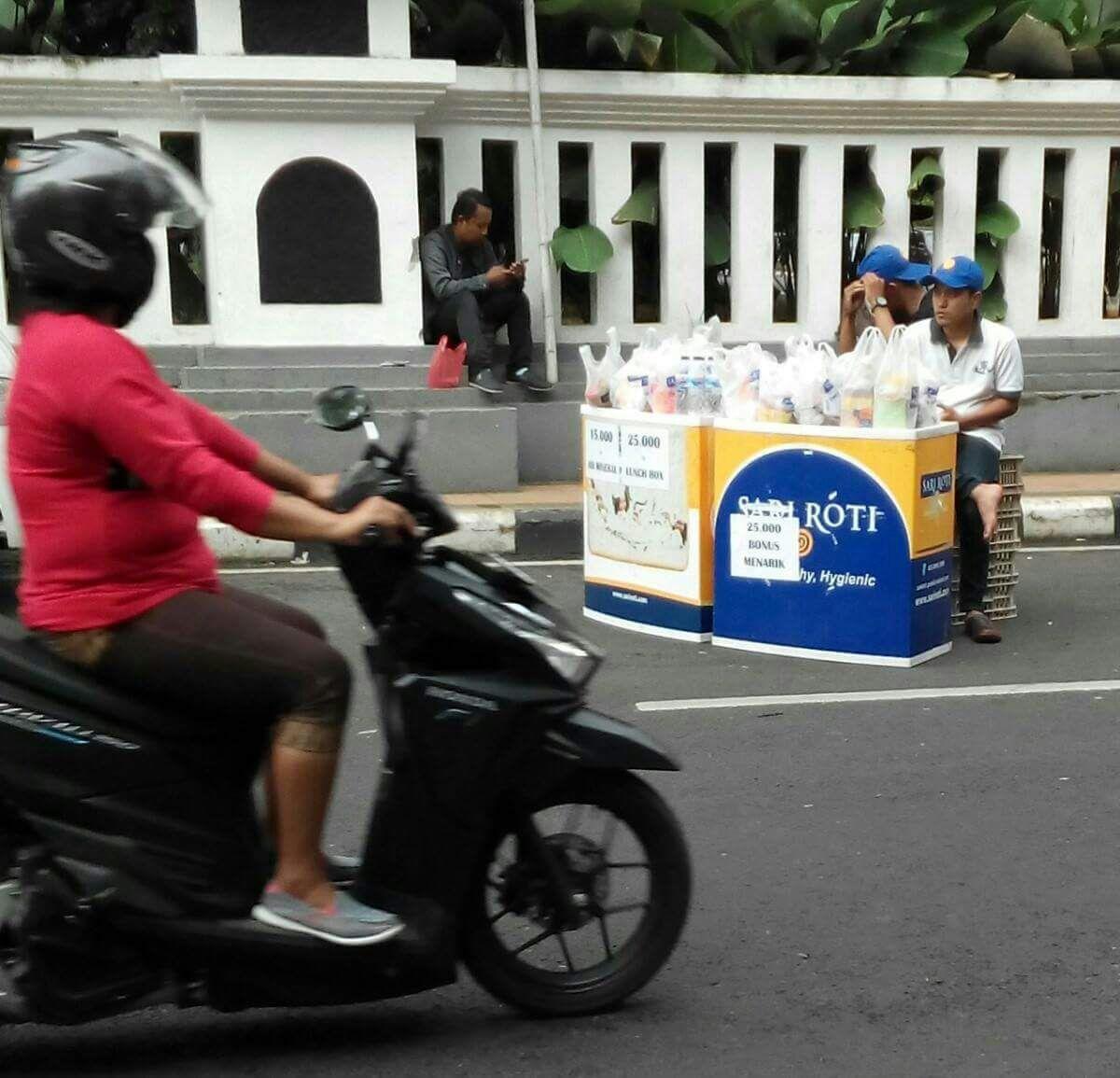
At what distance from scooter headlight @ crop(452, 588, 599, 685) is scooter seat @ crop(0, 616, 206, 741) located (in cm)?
60

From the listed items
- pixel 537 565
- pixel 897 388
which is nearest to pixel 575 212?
pixel 537 565

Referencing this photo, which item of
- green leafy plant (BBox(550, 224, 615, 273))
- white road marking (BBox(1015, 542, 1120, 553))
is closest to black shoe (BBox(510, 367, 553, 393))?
green leafy plant (BBox(550, 224, 615, 273))

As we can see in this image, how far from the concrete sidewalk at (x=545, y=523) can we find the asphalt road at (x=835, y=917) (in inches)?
101

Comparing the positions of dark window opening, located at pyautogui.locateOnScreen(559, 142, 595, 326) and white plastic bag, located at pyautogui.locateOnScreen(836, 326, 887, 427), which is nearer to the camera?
white plastic bag, located at pyautogui.locateOnScreen(836, 326, 887, 427)

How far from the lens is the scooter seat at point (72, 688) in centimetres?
297

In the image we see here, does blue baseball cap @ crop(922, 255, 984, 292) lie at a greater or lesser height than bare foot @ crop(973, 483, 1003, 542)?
greater

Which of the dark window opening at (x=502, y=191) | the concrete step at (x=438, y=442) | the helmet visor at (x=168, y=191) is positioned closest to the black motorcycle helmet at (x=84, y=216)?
the helmet visor at (x=168, y=191)

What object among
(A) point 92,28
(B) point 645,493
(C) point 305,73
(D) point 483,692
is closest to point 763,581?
(B) point 645,493

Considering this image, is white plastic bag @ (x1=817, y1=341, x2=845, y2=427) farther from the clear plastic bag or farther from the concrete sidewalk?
the concrete sidewalk

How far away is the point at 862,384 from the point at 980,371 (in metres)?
0.79

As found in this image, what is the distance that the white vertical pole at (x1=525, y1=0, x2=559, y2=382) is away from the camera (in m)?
10.0

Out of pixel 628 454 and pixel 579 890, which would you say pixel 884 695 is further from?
pixel 579 890

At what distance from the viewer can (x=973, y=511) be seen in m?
6.84

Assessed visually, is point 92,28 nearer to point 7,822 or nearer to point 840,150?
point 840,150
